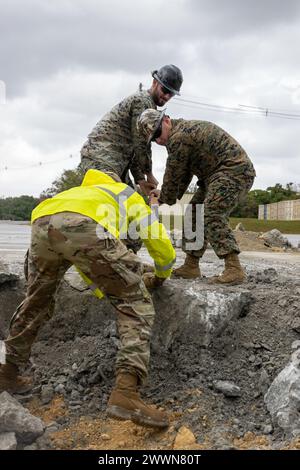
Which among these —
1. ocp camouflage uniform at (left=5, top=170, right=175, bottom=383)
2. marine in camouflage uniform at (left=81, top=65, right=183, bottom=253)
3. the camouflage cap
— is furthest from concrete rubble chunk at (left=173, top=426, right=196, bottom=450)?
the camouflage cap

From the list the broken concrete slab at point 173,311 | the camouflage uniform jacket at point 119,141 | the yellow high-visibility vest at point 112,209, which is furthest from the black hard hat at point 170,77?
the yellow high-visibility vest at point 112,209

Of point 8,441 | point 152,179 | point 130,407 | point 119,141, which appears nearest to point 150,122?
point 119,141

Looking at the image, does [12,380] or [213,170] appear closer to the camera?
[12,380]

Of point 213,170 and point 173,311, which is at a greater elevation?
point 213,170

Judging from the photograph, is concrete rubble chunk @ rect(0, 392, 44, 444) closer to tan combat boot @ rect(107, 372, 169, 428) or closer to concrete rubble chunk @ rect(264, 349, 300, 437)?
tan combat boot @ rect(107, 372, 169, 428)

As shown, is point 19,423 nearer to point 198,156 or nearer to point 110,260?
point 110,260

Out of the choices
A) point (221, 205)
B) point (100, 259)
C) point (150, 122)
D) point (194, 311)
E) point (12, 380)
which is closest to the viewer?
point (100, 259)

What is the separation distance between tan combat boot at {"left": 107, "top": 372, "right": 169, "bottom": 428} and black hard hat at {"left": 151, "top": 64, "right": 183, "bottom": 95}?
298 cm

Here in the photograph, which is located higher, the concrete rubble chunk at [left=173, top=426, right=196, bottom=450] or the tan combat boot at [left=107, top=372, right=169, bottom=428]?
the tan combat boot at [left=107, top=372, right=169, bottom=428]

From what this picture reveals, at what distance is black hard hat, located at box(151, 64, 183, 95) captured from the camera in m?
5.07

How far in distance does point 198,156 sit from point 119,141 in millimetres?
948

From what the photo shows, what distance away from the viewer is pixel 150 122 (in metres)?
4.61
